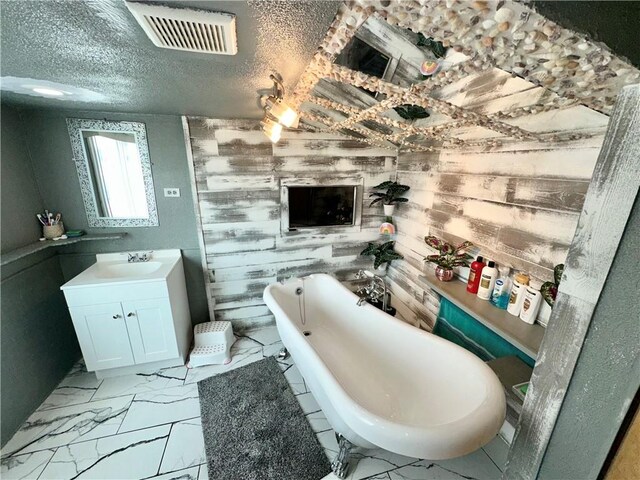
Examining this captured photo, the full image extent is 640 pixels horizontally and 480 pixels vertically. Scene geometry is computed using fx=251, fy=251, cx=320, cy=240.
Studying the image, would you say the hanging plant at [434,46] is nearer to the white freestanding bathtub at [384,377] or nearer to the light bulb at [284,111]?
the light bulb at [284,111]

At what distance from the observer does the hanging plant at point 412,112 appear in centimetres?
193

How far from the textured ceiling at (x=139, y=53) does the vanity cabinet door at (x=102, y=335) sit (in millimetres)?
1499

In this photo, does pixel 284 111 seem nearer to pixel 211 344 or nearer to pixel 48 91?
pixel 48 91

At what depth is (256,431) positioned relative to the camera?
67.4 inches

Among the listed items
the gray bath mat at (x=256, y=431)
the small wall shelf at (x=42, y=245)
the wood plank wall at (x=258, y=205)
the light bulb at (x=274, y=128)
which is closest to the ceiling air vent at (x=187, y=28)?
the light bulb at (x=274, y=128)

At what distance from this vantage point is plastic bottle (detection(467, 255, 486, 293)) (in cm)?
169

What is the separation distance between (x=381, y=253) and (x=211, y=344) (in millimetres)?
1936

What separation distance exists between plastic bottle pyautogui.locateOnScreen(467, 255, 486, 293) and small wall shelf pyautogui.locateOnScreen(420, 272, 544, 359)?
46 millimetres

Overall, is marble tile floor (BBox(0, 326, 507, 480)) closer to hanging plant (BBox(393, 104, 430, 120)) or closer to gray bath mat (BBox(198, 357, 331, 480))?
gray bath mat (BBox(198, 357, 331, 480))

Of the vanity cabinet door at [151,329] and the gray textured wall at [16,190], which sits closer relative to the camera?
the gray textured wall at [16,190]

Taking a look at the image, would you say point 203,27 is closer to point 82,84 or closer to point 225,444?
point 82,84

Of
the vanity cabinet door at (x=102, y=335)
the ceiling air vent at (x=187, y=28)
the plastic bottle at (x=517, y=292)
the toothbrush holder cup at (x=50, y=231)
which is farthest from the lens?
the toothbrush holder cup at (x=50, y=231)

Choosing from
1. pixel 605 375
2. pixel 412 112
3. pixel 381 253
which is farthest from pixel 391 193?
pixel 605 375

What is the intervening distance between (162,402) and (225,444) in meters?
0.67
